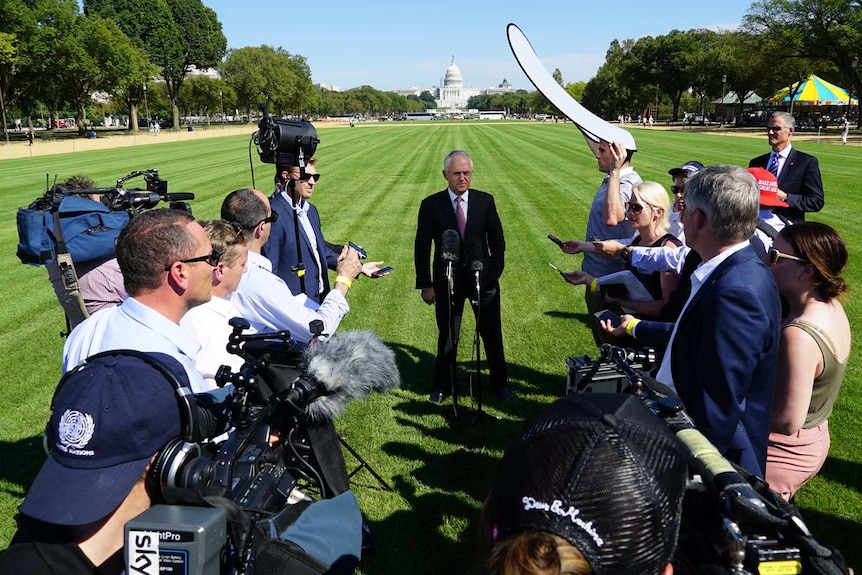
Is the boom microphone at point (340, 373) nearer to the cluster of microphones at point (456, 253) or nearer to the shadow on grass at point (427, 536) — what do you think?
the shadow on grass at point (427, 536)

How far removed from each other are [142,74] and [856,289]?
242 feet

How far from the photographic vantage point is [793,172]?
7.40 meters

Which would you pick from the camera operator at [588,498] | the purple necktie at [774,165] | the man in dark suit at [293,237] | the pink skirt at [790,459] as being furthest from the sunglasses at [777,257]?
the purple necktie at [774,165]

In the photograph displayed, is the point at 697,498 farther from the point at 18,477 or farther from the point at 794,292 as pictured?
the point at 18,477

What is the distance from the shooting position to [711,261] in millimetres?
2662

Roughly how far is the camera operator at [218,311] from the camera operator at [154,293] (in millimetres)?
879

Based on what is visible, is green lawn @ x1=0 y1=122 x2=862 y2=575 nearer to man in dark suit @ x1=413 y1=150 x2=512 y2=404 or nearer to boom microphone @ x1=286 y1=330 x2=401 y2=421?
man in dark suit @ x1=413 y1=150 x2=512 y2=404

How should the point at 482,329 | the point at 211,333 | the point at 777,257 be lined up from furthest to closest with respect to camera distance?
the point at 482,329 → the point at 211,333 → the point at 777,257

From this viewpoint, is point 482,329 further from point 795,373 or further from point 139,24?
point 139,24

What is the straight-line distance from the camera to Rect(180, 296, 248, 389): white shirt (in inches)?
134

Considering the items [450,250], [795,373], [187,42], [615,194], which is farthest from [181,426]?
[187,42]

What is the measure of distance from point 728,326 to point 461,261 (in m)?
3.56

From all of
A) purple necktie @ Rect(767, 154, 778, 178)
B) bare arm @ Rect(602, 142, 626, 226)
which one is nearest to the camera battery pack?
bare arm @ Rect(602, 142, 626, 226)

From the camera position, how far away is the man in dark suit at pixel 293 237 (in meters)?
5.39
